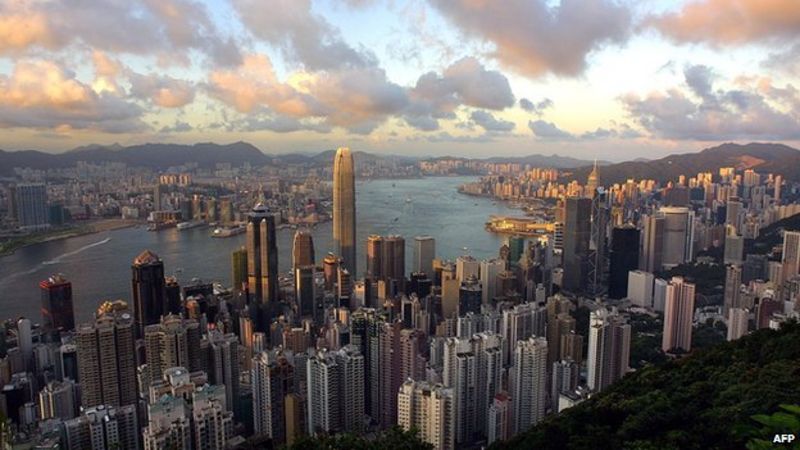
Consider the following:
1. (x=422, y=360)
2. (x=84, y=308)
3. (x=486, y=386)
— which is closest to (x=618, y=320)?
(x=486, y=386)

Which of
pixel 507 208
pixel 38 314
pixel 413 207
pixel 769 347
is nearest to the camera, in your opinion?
pixel 769 347

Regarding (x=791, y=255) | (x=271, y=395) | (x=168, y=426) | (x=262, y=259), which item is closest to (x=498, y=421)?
(x=271, y=395)

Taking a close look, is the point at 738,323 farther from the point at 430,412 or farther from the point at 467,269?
the point at 430,412

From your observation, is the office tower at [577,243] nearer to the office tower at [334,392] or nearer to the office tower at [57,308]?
the office tower at [334,392]

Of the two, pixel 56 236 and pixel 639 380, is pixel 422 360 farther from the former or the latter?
pixel 56 236

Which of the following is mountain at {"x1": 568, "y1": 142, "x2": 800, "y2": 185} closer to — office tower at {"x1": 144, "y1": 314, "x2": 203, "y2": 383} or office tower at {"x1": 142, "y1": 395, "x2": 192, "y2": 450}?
office tower at {"x1": 144, "y1": 314, "x2": 203, "y2": 383}

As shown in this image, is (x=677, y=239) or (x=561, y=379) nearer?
(x=561, y=379)
